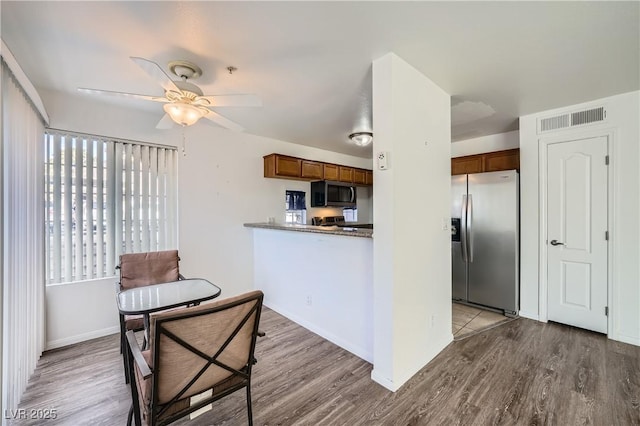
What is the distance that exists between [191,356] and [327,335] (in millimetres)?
1796

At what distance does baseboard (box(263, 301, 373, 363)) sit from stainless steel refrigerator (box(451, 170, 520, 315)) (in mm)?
2169

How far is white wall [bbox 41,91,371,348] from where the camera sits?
2.79 metres

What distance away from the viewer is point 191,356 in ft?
4.39

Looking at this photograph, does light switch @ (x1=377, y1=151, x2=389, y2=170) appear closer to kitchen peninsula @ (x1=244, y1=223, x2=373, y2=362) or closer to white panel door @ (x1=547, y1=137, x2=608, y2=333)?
kitchen peninsula @ (x1=244, y1=223, x2=373, y2=362)

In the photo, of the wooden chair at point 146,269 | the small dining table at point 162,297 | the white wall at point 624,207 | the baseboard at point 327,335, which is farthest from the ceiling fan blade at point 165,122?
the white wall at point 624,207

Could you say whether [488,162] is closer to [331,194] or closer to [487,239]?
[487,239]

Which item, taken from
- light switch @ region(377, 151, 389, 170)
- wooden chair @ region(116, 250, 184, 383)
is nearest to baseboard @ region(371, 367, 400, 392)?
light switch @ region(377, 151, 389, 170)

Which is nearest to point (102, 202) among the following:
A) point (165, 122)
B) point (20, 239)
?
point (20, 239)

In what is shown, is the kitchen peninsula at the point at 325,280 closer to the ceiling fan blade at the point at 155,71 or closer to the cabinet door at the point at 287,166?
the cabinet door at the point at 287,166

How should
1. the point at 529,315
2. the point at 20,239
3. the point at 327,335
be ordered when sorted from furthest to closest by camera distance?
1. the point at 529,315
2. the point at 327,335
3. the point at 20,239

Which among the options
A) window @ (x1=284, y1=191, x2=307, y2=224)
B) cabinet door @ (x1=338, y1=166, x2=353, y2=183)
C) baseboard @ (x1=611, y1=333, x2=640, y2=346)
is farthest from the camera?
cabinet door @ (x1=338, y1=166, x2=353, y2=183)

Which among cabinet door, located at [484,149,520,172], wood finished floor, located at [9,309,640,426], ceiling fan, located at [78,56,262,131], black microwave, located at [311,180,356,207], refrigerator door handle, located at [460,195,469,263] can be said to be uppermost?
ceiling fan, located at [78,56,262,131]

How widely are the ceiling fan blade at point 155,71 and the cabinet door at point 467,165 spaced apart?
3.84 meters

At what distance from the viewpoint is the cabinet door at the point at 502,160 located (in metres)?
3.52
